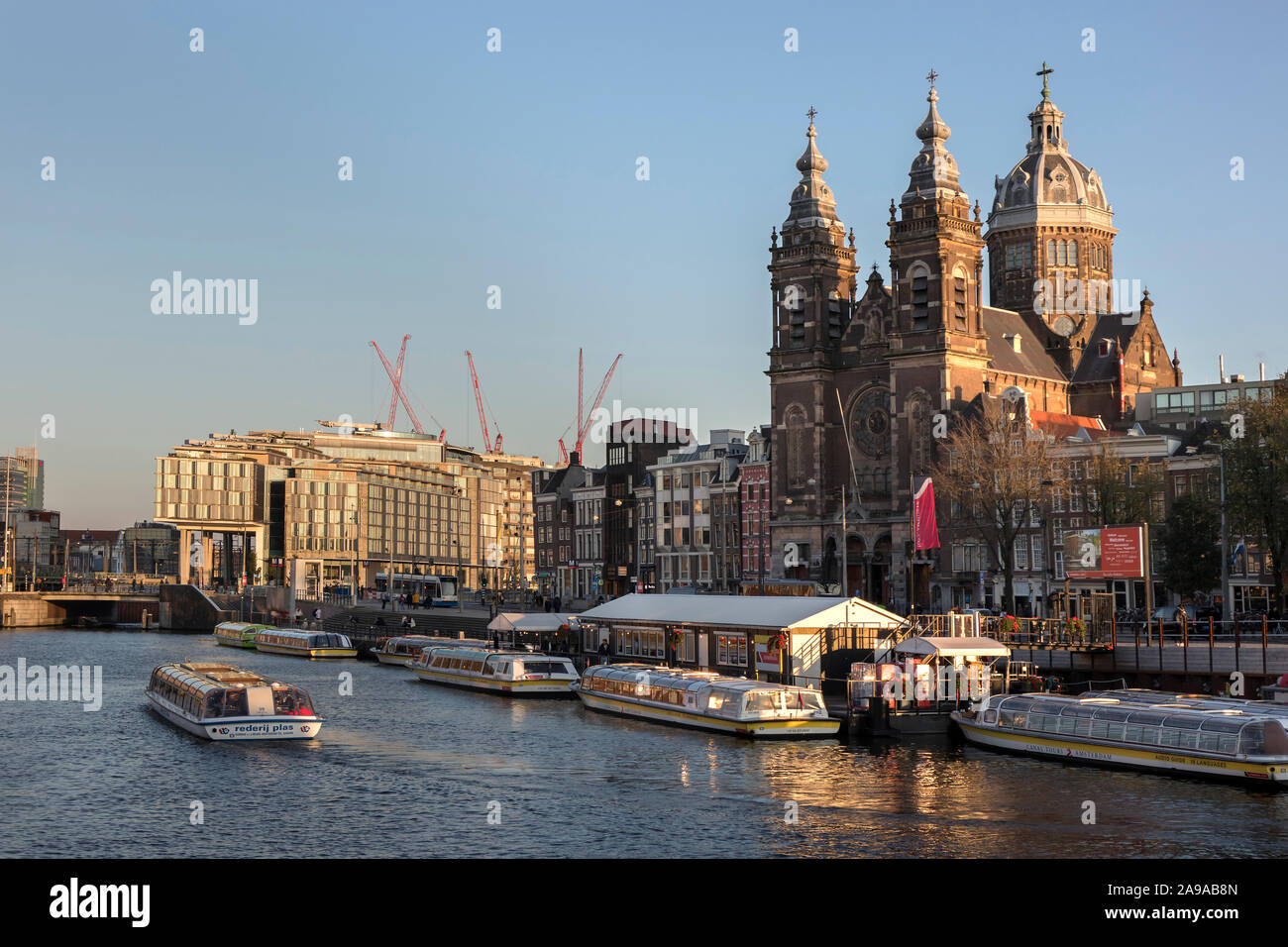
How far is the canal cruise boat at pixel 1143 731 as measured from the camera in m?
50.8

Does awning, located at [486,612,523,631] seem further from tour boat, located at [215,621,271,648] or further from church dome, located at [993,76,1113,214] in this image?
church dome, located at [993,76,1113,214]

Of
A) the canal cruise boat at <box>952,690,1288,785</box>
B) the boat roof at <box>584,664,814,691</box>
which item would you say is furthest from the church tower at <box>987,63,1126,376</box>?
the canal cruise boat at <box>952,690,1288,785</box>

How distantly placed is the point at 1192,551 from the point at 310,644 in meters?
68.9

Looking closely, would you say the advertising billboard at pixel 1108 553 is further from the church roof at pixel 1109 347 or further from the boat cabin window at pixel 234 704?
the church roof at pixel 1109 347

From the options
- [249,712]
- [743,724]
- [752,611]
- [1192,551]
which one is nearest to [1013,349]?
[1192,551]

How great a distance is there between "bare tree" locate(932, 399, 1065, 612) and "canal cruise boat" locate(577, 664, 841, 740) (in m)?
29.3

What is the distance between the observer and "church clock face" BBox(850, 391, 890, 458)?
134000 mm

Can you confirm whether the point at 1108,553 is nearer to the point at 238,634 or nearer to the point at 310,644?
the point at 310,644

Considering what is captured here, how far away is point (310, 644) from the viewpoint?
12225cm
